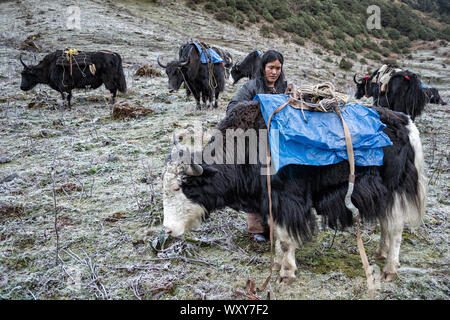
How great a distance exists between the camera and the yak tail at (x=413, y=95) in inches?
218

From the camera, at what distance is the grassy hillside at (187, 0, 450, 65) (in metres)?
20.6

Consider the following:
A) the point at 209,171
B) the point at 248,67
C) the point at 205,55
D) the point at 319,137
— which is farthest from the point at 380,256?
the point at 248,67

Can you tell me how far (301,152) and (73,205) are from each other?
2404mm

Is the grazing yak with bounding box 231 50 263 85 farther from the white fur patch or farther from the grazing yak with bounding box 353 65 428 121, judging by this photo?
the white fur patch

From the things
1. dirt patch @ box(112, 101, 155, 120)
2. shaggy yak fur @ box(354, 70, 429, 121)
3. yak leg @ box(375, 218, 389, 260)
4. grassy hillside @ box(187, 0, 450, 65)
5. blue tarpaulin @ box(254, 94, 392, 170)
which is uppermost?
grassy hillside @ box(187, 0, 450, 65)

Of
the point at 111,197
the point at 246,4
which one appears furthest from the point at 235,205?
the point at 246,4

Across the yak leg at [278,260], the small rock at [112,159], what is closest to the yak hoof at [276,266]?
the yak leg at [278,260]

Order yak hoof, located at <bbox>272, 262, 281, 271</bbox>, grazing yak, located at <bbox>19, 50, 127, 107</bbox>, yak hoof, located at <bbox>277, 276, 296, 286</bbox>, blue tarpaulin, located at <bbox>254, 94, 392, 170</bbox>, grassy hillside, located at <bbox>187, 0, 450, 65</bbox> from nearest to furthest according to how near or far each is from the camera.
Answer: blue tarpaulin, located at <bbox>254, 94, 392, 170</bbox>, yak hoof, located at <bbox>277, 276, 296, 286</bbox>, yak hoof, located at <bbox>272, 262, 281, 271</bbox>, grazing yak, located at <bbox>19, 50, 127, 107</bbox>, grassy hillside, located at <bbox>187, 0, 450, 65</bbox>

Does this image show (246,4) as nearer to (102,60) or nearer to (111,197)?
(102,60)

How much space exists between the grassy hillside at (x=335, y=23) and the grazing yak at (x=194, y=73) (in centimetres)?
1407

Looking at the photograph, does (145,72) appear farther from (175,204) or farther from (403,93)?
(175,204)

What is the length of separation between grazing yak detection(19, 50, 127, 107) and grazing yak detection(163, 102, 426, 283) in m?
5.86

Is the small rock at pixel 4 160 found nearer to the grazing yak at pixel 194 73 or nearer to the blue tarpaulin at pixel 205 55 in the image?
the grazing yak at pixel 194 73

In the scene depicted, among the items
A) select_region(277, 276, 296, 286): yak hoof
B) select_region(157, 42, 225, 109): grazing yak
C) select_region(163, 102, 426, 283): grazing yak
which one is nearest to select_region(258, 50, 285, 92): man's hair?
select_region(163, 102, 426, 283): grazing yak
